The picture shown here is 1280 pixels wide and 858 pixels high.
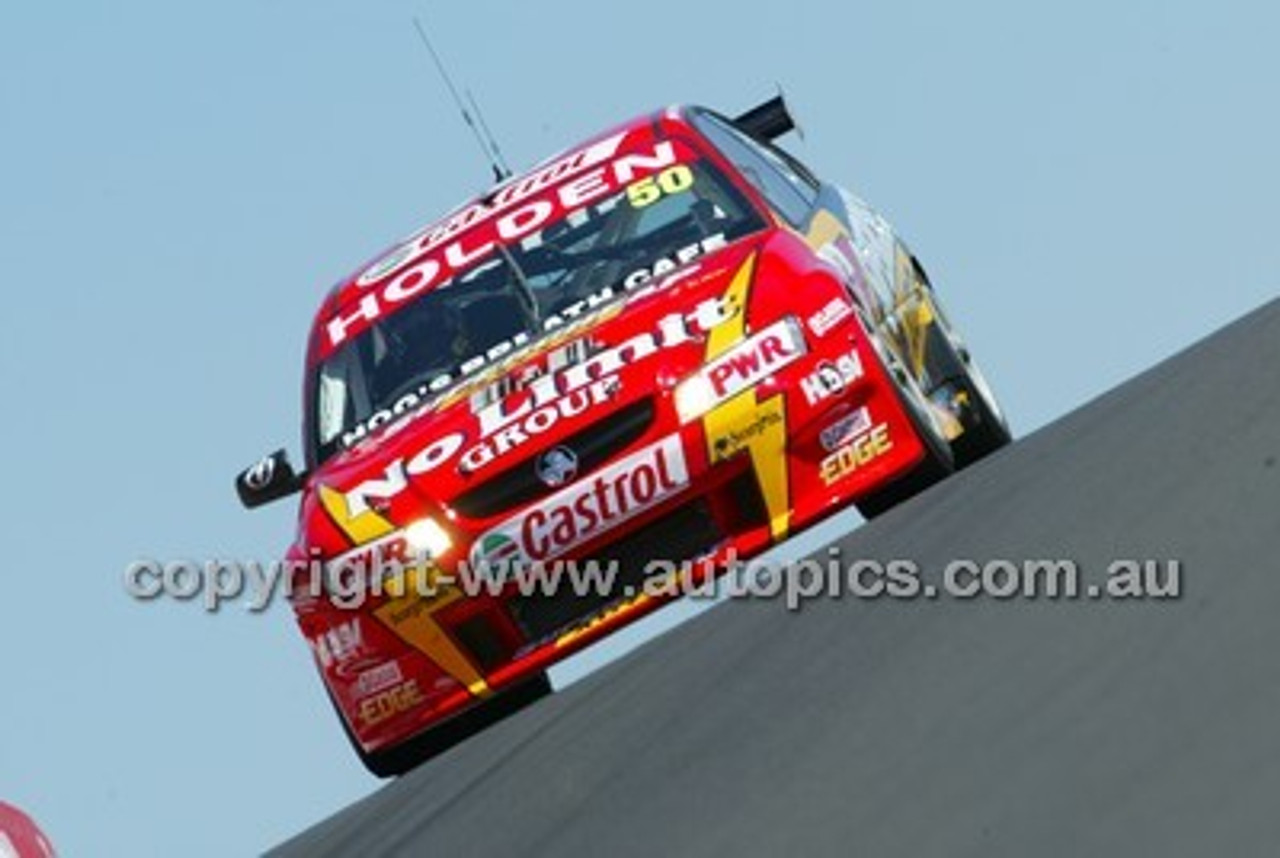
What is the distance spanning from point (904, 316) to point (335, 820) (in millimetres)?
2474

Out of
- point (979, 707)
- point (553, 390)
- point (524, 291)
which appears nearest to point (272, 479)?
point (524, 291)

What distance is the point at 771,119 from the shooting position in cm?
1266

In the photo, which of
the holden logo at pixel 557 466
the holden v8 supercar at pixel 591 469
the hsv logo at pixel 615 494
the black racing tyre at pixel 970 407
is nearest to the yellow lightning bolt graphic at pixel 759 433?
the holden v8 supercar at pixel 591 469

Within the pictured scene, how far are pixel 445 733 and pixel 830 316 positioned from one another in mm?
1631

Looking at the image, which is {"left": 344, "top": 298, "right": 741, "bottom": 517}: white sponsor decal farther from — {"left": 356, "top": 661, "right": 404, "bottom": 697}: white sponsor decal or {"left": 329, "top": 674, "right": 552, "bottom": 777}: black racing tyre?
{"left": 329, "top": 674, "right": 552, "bottom": 777}: black racing tyre

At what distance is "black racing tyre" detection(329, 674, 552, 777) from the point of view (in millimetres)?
9664

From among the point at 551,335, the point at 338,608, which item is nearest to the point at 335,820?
the point at 338,608

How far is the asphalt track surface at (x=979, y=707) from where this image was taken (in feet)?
13.2

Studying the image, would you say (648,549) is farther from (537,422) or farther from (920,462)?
(920,462)

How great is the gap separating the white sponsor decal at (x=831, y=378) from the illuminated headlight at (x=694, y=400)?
242 mm

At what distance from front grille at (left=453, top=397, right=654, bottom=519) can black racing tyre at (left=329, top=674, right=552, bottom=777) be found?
755 mm

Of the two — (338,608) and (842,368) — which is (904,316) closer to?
(842,368)

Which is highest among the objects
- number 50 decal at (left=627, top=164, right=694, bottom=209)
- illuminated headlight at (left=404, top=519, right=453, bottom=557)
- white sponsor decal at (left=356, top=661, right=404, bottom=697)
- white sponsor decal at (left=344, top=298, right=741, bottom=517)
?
number 50 decal at (left=627, top=164, right=694, bottom=209)

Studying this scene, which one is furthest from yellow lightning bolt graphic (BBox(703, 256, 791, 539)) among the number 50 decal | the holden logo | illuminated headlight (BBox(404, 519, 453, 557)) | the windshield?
the number 50 decal
